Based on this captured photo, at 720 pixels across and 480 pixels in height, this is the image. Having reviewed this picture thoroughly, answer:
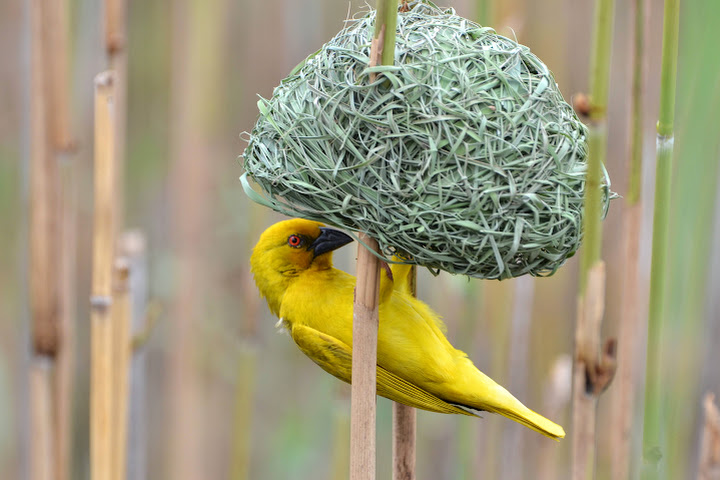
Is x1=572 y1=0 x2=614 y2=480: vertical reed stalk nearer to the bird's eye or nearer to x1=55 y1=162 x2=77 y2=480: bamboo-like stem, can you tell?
the bird's eye

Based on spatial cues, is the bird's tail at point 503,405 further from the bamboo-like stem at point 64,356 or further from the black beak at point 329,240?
the bamboo-like stem at point 64,356

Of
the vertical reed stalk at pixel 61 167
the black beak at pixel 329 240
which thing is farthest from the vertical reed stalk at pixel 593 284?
the vertical reed stalk at pixel 61 167

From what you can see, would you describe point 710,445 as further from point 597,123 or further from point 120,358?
point 120,358

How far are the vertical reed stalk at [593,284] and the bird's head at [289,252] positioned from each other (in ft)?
Answer: 2.16

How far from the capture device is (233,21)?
9.86 ft

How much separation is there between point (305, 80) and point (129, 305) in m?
0.91

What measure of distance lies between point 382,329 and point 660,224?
2.27 feet

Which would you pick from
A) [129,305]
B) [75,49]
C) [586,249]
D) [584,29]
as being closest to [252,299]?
[129,305]

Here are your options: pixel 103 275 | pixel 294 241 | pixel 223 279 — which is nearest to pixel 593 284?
pixel 294 241

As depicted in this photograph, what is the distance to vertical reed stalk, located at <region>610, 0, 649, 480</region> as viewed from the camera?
1.39 m

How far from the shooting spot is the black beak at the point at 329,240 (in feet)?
6.24

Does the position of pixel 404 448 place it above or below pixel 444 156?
below

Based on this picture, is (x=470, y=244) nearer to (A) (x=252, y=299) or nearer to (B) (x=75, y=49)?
(A) (x=252, y=299)

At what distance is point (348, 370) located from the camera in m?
1.81
